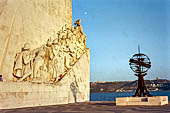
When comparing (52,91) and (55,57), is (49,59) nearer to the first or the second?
(55,57)

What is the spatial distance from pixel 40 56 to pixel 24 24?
186 cm

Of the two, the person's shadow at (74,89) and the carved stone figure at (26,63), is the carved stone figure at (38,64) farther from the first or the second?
the person's shadow at (74,89)

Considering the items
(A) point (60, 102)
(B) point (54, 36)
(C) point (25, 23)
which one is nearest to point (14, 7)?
(C) point (25, 23)

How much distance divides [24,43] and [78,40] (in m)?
5.61

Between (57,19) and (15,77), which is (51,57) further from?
(57,19)

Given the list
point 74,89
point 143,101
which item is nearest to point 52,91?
point 74,89

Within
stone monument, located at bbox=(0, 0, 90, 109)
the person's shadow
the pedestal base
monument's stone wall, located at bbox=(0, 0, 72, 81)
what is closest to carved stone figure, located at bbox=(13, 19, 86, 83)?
stone monument, located at bbox=(0, 0, 90, 109)

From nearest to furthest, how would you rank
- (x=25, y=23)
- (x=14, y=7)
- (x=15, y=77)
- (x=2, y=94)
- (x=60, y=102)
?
(x=2, y=94)
(x=15, y=77)
(x=14, y=7)
(x=25, y=23)
(x=60, y=102)

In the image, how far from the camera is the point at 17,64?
32.1ft

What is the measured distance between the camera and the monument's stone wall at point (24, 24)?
9602 millimetres

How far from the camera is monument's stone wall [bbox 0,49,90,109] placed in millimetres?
8536

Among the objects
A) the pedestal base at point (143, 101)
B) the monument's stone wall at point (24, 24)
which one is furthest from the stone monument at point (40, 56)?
the pedestal base at point (143, 101)

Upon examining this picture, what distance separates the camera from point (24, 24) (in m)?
11.0

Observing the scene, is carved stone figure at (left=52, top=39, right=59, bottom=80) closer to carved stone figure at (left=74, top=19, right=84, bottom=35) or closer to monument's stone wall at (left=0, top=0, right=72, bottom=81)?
monument's stone wall at (left=0, top=0, right=72, bottom=81)
